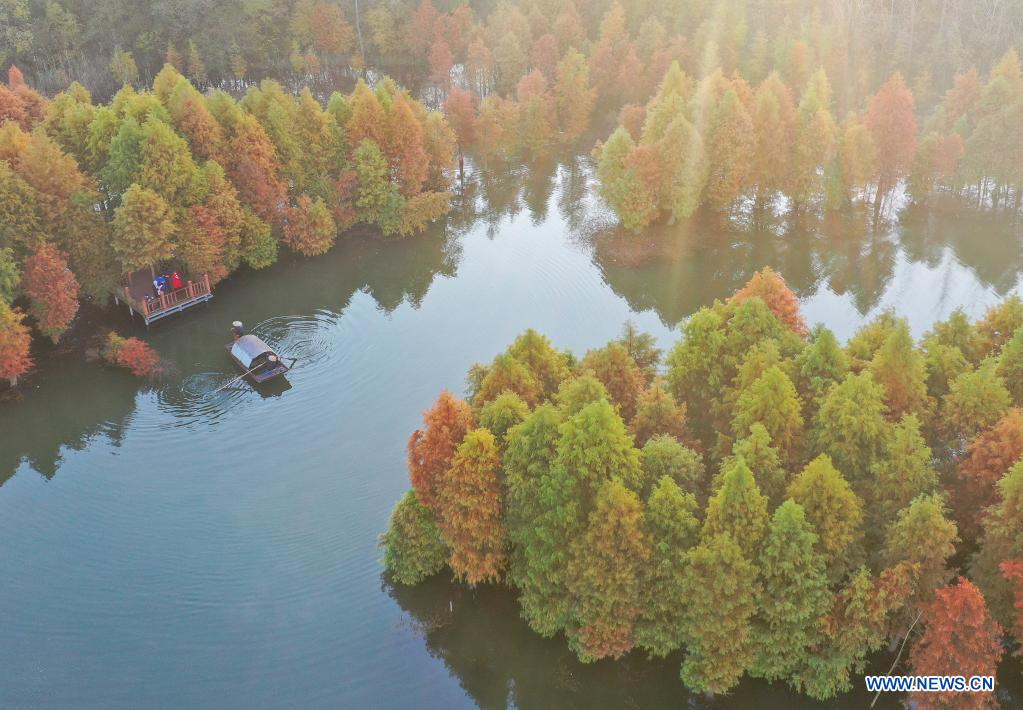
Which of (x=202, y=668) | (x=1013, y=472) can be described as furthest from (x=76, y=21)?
(x=1013, y=472)

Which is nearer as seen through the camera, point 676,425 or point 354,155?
point 676,425

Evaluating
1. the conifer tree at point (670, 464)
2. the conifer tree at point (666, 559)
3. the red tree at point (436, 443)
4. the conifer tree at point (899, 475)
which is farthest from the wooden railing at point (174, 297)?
the conifer tree at point (899, 475)

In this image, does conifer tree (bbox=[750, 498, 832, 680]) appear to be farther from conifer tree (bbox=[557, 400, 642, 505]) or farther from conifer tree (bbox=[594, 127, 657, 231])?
conifer tree (bbox=[594, 127, 657, 231])

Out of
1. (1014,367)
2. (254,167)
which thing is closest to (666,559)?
(1014,367)

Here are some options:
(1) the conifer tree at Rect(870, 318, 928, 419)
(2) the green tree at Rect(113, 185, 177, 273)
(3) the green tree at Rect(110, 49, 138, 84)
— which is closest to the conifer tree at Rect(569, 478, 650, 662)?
(1) the conifer tree at Rect(870, 318, 928, 419)

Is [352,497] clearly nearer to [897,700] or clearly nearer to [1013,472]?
[897,700]

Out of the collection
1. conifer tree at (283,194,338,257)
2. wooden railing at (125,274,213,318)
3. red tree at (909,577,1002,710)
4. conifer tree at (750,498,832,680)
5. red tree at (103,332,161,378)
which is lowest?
red tree at (909,577,1002,710)

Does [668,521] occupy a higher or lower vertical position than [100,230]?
lower
